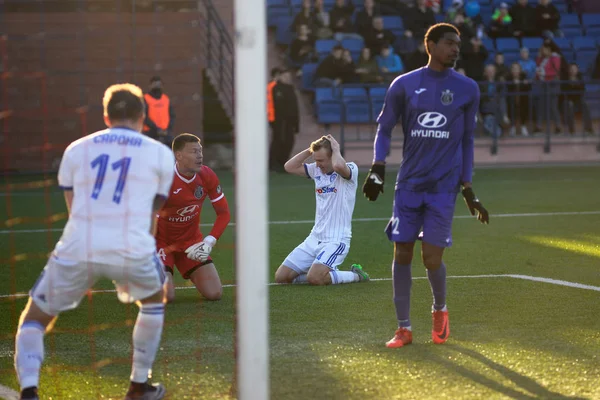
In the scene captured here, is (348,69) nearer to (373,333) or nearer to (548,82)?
(548,82)

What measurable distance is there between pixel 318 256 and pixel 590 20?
18086mm

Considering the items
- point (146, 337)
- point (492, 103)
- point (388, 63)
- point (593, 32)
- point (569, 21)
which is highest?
point (569, 21)

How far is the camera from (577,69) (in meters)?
21.2

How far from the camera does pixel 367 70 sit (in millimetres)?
21047

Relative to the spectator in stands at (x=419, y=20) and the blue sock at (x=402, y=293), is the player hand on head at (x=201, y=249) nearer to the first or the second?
the blue sock at (x=402, y=293)

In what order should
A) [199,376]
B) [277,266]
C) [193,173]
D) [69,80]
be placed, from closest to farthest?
[199,376], [193,173], [277,266], [69,80]

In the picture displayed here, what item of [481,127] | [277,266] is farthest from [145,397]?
[481,127]

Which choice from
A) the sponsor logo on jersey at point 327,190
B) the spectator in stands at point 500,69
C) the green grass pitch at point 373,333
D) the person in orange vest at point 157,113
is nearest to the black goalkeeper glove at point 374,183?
the green grass pitch at point 373,333

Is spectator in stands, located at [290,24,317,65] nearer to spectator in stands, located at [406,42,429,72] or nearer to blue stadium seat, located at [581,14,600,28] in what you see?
spectator in stands, located at [406,42,429,72]

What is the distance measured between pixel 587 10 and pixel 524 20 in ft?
9.87

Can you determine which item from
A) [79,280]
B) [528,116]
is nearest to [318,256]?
[79,280]

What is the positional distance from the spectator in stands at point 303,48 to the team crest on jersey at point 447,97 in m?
16.0

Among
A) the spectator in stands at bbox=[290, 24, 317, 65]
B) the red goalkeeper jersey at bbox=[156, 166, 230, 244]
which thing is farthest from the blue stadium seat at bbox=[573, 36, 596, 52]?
the red goalkeeper jersey at bbox=[156, 166, 230, 244]

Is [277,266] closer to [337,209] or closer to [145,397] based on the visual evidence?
[337,209]
